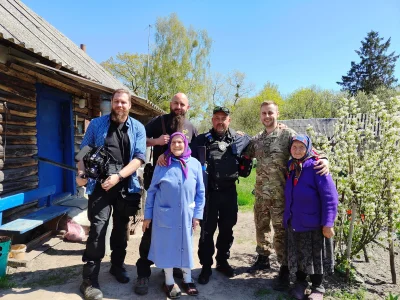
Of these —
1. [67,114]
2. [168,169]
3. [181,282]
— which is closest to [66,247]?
[181,282]

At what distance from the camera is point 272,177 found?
11.4ft

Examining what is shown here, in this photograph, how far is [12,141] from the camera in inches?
172

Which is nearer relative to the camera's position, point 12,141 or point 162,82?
point 12,141

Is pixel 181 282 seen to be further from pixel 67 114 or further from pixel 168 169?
pixel 67 114

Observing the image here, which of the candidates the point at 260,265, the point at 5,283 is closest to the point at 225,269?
the point at 260,265

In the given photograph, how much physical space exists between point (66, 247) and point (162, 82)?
22.4 metres

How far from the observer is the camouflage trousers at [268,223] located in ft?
11.2

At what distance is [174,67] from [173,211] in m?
23.9

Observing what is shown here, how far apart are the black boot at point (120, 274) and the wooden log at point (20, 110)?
8.75ft

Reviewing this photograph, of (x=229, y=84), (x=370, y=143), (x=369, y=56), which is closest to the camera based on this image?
(x=370, y=143)

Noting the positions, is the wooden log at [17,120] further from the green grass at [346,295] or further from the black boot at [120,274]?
the green grass at [346,295]

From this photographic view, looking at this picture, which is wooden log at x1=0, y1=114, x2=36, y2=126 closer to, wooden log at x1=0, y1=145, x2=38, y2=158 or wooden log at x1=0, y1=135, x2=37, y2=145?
wooden log at x1=0, y1=135, x2=37, y2=145

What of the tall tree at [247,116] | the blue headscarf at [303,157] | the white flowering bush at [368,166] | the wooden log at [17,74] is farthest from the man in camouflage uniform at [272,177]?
the tall tree at [247,116]

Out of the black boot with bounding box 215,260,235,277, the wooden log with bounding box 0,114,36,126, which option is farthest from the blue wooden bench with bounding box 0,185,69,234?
the black boot with bounding box 215,260,235,277
